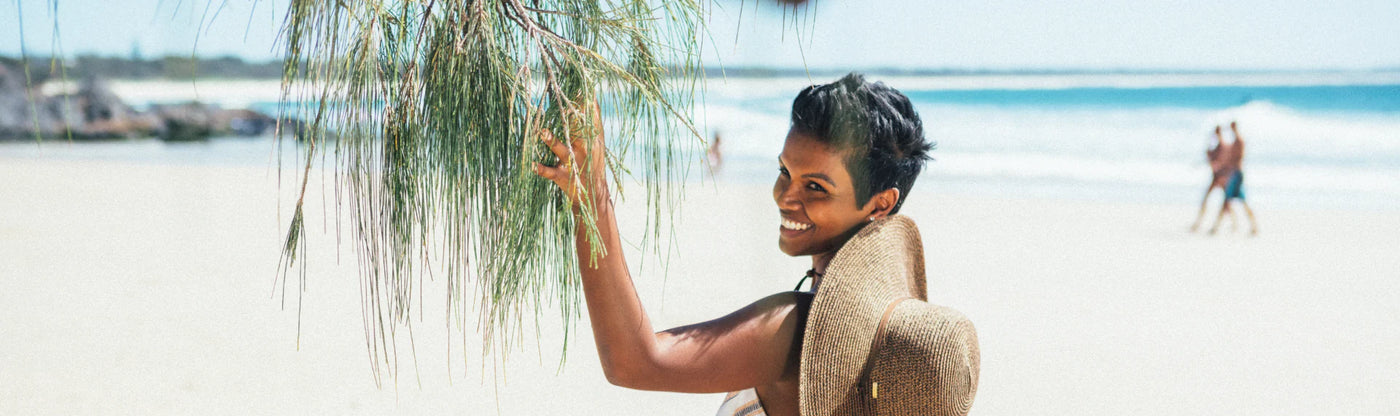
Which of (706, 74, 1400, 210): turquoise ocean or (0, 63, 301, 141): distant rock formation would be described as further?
(0, 63, 301, 141): distant rock formation

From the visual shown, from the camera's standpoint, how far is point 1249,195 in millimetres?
13727

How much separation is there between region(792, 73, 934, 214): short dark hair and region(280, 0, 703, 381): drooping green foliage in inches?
5.7

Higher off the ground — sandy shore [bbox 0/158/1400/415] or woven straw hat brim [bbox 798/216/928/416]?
woven straw hat brim [bbox 798/216/928/416]

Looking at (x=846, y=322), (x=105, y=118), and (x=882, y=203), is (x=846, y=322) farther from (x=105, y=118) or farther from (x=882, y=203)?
(x=105, y=118)

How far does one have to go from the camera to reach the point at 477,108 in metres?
0.95

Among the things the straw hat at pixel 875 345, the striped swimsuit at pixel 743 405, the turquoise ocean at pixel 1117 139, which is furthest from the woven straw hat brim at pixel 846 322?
the turquoise ocean at pixel 1117 139

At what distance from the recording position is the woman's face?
3.51ft

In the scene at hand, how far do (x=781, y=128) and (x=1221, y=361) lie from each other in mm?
14113

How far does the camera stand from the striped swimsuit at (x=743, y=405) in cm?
115

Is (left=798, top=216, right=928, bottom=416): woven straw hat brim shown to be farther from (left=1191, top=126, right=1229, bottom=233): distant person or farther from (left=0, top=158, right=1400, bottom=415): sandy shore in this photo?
(left=1191, top=126, right=1229, bottom=233): distant person

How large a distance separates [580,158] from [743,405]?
16.8 inches

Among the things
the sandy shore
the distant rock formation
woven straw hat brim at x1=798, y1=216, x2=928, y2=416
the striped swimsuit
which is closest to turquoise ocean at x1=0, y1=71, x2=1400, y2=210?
the distant rock formation

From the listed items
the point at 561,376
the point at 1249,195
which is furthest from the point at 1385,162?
the point at 561,376

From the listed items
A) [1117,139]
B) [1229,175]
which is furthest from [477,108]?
[1117,139]
